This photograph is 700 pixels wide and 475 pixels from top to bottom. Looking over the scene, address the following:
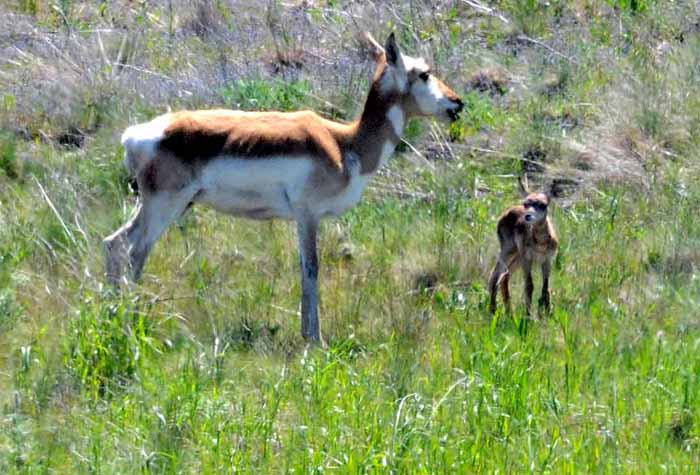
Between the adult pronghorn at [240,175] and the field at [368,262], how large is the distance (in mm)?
348

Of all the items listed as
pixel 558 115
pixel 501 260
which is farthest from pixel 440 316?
pixel 558 115

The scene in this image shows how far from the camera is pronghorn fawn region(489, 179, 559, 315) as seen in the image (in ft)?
32.9

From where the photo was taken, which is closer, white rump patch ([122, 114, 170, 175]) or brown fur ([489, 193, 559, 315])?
white rump patch ([122, 114, 170, 175])

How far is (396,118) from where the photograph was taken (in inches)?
416

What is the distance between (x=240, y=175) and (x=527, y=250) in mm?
1919

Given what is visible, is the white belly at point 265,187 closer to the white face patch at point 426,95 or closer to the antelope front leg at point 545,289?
the white face patch at point 426,95

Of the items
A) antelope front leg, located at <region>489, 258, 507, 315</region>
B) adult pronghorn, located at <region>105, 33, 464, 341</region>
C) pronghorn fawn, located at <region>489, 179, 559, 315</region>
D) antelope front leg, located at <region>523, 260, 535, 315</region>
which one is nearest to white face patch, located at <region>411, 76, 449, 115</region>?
adult pronghorn, located at <region>105, 33, 464, 341</region>

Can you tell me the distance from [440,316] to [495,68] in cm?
521

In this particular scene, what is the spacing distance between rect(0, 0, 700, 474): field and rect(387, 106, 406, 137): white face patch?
99cm

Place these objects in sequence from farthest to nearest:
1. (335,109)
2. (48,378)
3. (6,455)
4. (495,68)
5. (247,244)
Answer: (495,68), (335,109), (247,244), (48,378), (6,455)

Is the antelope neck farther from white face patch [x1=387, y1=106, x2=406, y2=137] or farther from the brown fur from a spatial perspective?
the brown fur

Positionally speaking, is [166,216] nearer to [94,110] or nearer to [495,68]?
[94,110]

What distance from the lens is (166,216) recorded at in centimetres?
1001

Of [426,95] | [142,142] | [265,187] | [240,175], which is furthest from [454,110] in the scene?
[142,142]
